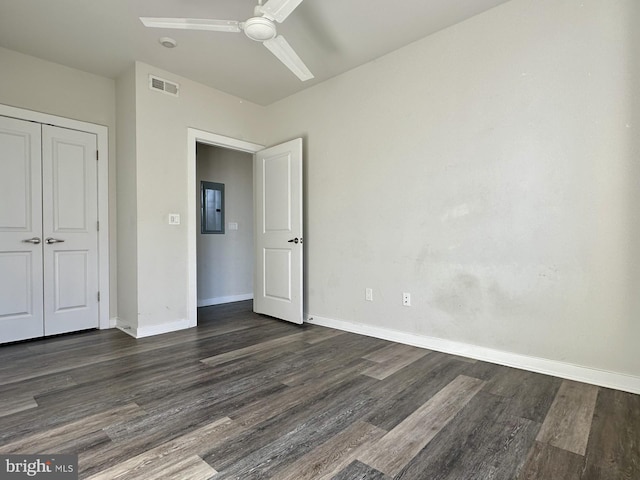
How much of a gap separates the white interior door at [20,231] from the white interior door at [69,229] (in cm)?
7

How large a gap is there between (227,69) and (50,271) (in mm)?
2691

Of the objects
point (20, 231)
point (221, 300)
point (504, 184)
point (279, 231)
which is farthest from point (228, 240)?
point (504, 184)

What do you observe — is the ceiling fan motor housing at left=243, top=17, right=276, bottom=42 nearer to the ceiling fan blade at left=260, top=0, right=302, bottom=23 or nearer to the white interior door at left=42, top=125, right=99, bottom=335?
the ceiling fan blade at left=260, top=0, right=302, bottom=23

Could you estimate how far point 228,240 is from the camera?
17.4 feet

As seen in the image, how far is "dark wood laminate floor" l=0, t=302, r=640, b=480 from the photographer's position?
1.41 meters

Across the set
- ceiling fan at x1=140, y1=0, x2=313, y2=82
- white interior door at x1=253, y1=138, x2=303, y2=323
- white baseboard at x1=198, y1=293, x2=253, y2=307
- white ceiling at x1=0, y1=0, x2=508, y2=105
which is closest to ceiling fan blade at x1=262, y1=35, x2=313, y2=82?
ceiling fan at x1=140, y1=0, x2=313, y2=82

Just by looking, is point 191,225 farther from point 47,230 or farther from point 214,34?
point 214,34

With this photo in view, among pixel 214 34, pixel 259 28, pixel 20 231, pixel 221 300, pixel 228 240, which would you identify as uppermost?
pixel 214 34

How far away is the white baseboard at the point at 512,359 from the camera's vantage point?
2133mm

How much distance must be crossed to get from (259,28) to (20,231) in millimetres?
2977

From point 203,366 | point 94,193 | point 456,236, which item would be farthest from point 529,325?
point 94,193

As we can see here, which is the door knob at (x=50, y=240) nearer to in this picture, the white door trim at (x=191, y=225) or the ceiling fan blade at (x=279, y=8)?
the white door trim at (x=191, y=225)

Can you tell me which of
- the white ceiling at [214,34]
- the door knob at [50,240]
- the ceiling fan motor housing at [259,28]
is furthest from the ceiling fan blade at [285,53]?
the door knob at [50,240]

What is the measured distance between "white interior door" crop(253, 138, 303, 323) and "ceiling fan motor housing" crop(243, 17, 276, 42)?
1.73 m
